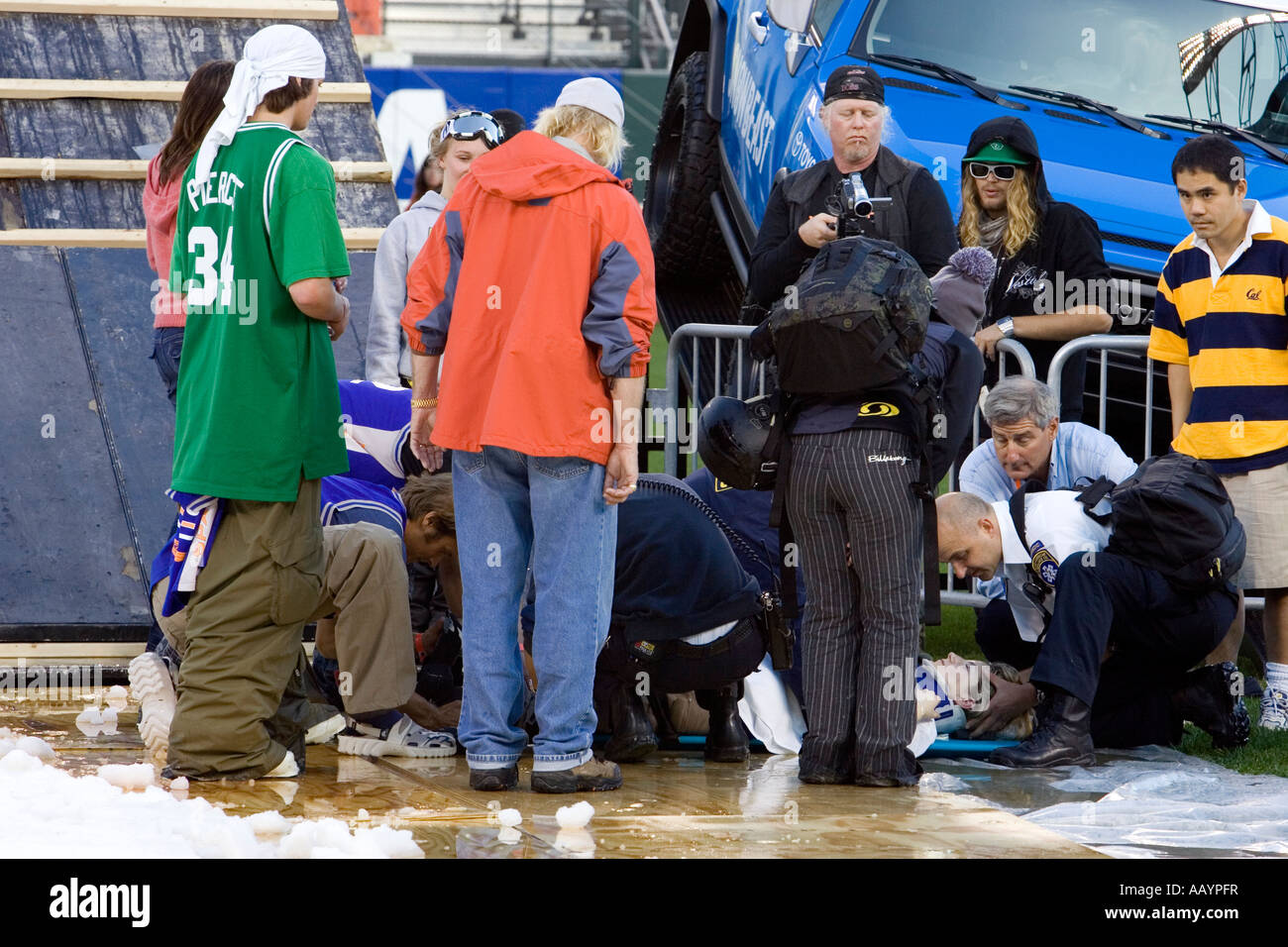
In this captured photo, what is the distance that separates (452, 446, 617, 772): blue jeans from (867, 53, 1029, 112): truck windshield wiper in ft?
10.4

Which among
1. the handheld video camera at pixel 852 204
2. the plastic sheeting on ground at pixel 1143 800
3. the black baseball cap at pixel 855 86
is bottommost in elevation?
the plastic sheeting on ground at pixel 1143 800

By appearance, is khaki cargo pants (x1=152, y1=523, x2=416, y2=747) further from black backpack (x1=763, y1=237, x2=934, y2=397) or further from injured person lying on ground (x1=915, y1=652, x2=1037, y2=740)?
injured person lying on ground (x1=915, y1=652, x2=1037, y2=740)

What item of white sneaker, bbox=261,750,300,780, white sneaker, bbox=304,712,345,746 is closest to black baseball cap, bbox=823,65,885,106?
white sneaker, bbox=304,712,345,746

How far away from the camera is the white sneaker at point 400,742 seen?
4.97m

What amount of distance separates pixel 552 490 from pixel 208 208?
127 cm

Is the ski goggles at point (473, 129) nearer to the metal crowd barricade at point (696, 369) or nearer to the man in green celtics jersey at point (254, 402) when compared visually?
the metal crowd barricade at point (696, 369)

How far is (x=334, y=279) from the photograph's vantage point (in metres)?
4.64

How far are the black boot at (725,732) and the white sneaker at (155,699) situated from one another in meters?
1.65

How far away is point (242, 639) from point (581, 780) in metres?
1.00

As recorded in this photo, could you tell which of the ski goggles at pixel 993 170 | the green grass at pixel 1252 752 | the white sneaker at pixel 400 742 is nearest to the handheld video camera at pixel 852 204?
the ski goggles at pixel 993 170

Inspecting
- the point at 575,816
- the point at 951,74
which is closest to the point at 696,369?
the point at 951,74

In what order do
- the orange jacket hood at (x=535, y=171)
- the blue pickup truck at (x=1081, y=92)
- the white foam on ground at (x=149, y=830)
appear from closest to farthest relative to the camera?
the white foam on ground at (x=149, y=830) < the orange jacket hood at (x=535, y=171) < the blue pickup truck at (x=1081, y=92)

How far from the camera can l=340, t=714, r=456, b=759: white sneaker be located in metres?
4.97

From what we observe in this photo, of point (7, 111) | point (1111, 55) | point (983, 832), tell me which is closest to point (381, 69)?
point (7, 111)
